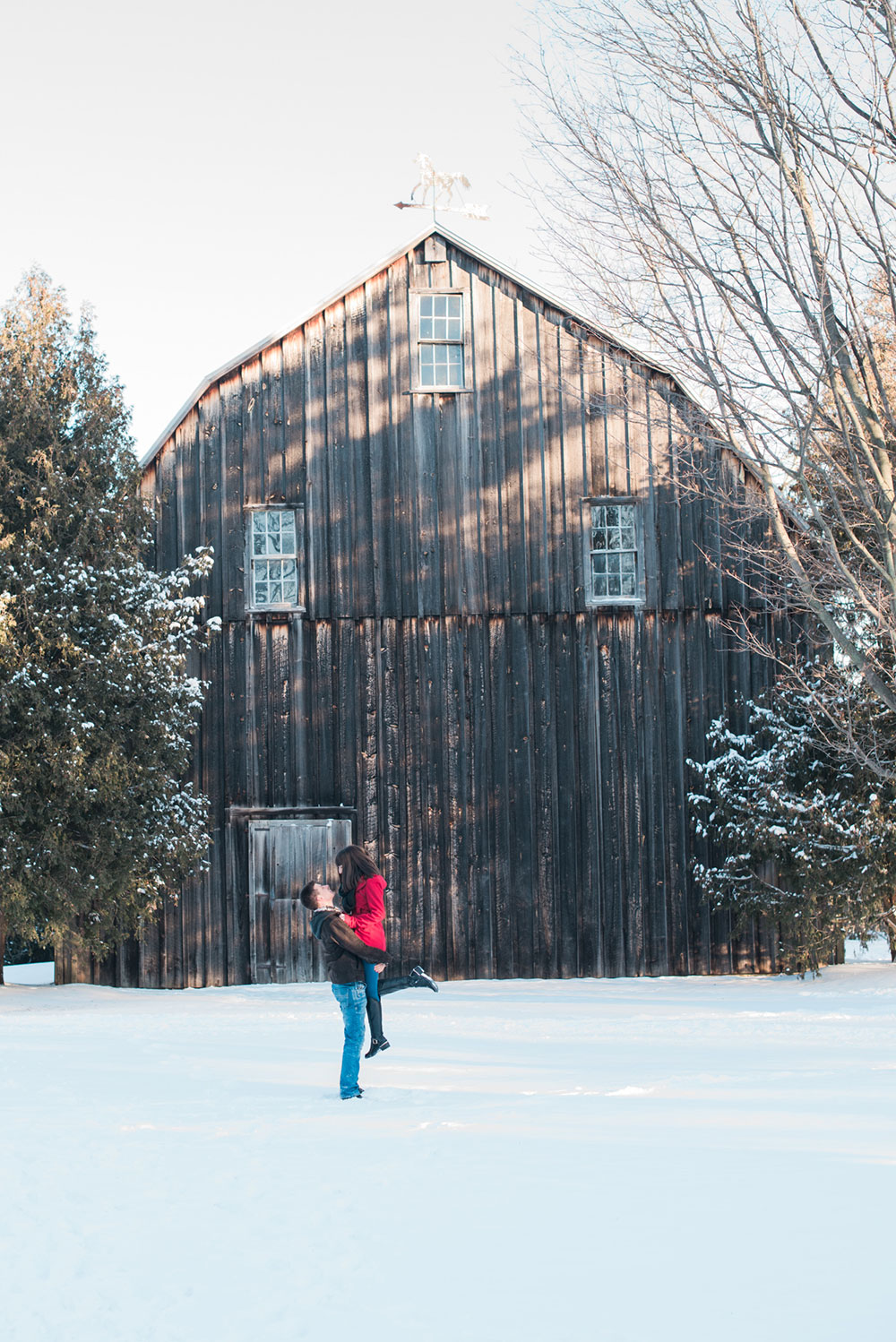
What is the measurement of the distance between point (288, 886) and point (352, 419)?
Result: 5.86 meters

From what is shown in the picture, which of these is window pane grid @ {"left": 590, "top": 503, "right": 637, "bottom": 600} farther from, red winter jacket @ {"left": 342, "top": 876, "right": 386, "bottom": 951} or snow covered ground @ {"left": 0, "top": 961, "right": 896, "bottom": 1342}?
red winter jacket @ {"left": 342, "top": 876, "right": 386, "bottom": 951}

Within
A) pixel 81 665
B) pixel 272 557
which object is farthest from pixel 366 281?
pixel 81 665

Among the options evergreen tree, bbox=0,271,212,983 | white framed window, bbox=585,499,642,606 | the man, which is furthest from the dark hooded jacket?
white framed window, bbox=585,499,642,606

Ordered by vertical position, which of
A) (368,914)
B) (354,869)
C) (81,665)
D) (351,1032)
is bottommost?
(351,1032)

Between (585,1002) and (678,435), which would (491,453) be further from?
(585,1002)

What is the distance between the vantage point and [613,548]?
14977 millimetres

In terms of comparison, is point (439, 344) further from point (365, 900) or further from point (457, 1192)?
point (457, 1192)

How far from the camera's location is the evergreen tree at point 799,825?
13.0 m

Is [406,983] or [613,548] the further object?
A: [613,548]

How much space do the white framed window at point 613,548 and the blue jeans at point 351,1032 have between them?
27.5 ft

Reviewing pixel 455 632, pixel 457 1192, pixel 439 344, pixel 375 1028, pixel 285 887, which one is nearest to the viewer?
pixel 457 1192

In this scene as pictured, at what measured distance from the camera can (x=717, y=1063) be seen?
812 centimetres

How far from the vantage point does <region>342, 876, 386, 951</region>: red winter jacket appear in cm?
761

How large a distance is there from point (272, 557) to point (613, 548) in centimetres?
428
